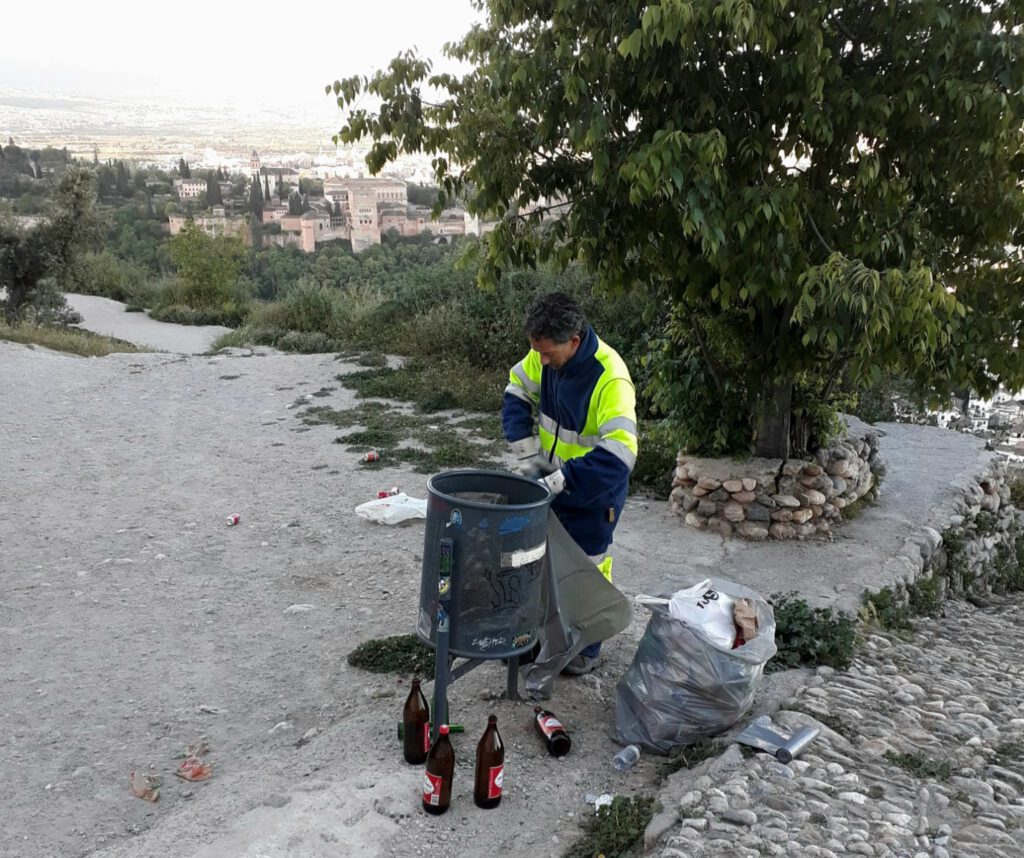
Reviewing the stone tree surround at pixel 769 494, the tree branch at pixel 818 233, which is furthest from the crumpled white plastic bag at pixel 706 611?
the stone tree surround at pixel 769 494

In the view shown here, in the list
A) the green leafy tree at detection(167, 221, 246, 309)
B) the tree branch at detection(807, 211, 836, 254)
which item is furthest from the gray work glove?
the green leafy tree at detection(167, 221, 246, 309)

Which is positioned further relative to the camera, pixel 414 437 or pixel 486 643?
pixel 414 437

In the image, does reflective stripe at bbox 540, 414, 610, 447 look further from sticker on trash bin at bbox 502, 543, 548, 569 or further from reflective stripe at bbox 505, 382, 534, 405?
sticker on trash bin at bbox 502, 543, 548, 569

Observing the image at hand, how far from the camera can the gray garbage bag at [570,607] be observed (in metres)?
→ 4.11

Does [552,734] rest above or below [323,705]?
above

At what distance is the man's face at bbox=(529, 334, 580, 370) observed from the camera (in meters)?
4.10

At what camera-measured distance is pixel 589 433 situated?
4230 millimetres

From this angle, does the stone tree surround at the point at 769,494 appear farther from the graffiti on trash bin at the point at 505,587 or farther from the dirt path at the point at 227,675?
the graffiti on trash bin at the point at 505,587

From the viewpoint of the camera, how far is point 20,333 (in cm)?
1698

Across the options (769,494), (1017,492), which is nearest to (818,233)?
(769,494)

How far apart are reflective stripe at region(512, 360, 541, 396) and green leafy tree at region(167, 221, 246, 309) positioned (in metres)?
23.2

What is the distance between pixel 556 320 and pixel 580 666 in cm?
187

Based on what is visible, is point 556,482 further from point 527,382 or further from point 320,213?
point 320,213

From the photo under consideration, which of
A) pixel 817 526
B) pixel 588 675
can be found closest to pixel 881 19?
pixel 817 526
